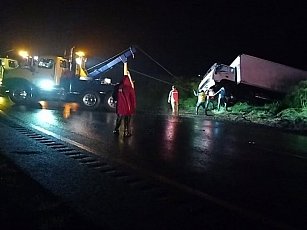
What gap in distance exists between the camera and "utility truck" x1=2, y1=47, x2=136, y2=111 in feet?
72.3

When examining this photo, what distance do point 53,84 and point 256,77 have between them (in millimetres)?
12231

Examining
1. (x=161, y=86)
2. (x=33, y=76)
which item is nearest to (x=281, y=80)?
(x=161, y=86)

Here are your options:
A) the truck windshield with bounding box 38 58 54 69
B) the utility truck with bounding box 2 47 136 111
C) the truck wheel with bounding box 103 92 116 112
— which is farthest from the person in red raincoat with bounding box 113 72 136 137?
the truck windshield with bounding box 38 58 54 69

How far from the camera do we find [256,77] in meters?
25.2

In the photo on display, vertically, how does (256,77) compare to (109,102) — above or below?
above

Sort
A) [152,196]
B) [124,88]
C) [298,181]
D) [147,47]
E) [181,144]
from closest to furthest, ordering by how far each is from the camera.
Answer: [152,196] → [298,181] → [181,144] → [124,88] → [147,47]

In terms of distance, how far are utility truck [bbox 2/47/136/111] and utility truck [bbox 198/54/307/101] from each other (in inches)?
284

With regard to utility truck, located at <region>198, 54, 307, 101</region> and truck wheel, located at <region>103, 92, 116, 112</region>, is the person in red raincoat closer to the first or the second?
truck wheel, located at <region>103, 92, 116, 112</region>

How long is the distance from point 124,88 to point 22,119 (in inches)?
185

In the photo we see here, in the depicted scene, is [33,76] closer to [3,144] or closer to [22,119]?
[22,119]

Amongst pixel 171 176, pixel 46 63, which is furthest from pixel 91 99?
pixel 171 176

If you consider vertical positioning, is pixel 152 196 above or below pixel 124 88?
below

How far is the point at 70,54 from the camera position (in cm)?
2345

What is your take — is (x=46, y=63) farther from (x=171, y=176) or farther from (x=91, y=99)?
(x=171, y=176)
